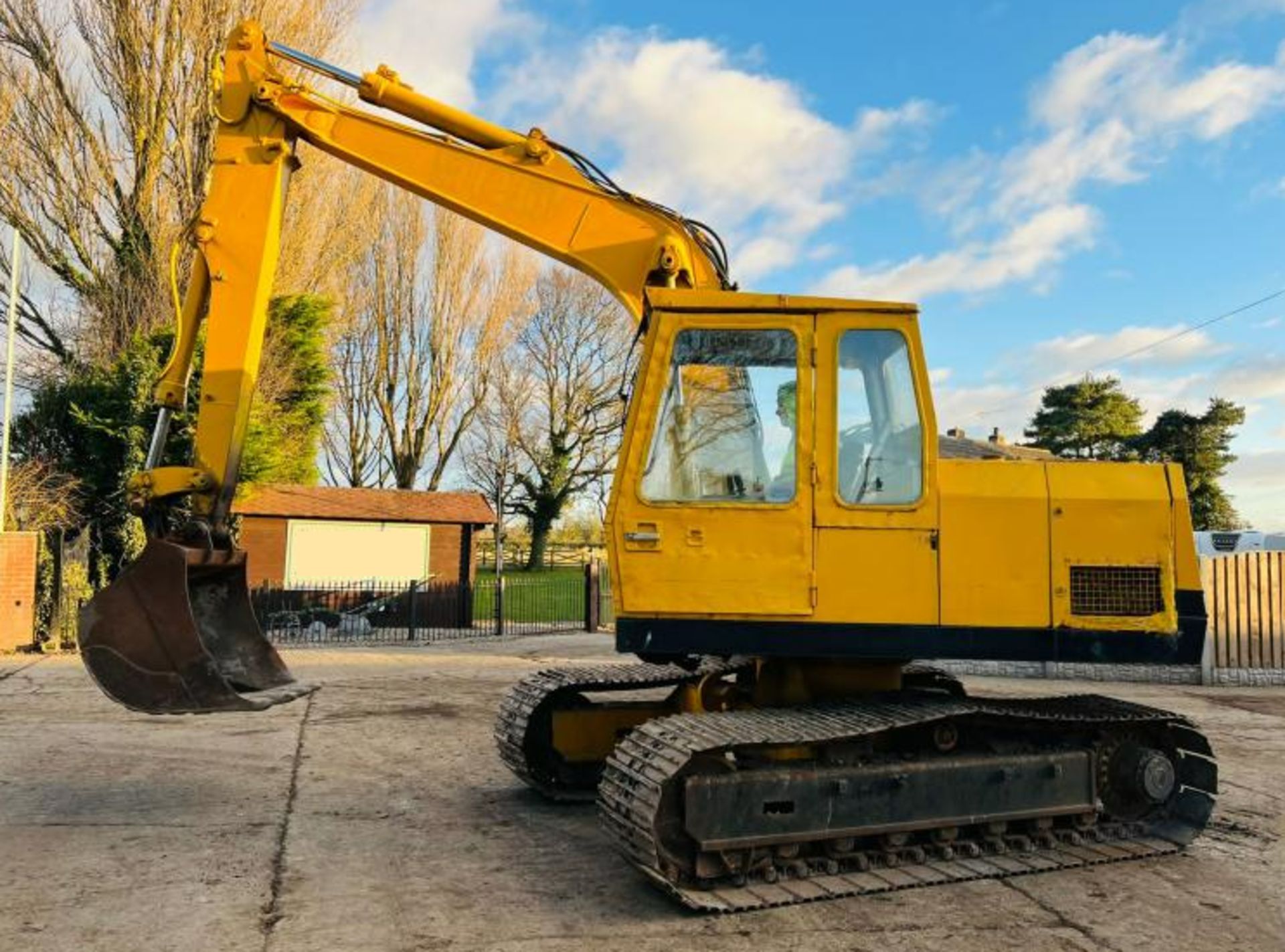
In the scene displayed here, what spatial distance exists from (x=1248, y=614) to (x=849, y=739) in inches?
443

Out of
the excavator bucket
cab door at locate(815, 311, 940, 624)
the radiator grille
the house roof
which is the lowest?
the excavator bucket

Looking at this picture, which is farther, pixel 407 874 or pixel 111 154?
pixel 111 154

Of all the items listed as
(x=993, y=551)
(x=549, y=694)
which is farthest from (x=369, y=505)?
(x=993, y=551)

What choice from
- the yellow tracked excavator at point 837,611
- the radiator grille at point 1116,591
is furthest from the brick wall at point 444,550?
the radiator grille at point 1116,591

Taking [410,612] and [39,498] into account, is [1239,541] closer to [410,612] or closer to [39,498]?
[410,612]

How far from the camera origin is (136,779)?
6543mm

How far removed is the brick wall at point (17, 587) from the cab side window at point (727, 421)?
13902 mm

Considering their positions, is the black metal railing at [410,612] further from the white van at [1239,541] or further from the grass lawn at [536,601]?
the white van at [1239,541]

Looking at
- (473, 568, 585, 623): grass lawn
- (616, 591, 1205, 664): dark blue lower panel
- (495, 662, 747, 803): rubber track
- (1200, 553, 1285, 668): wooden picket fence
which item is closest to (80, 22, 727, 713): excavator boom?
(495, 662, 747, 803): rubber track

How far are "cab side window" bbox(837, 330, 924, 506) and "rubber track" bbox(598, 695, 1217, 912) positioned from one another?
3.74 feet

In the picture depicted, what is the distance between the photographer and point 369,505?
24828 millimetres

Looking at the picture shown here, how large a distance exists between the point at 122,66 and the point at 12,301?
5.75 m

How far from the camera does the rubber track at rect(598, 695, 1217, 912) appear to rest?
13.9 feet

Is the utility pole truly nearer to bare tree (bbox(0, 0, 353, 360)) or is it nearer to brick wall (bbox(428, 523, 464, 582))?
bare tree (bbox(0, 0, 353, 360))
